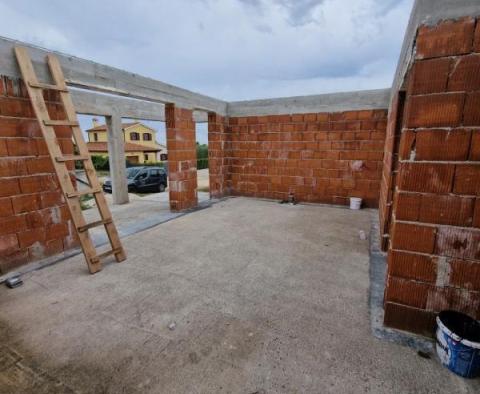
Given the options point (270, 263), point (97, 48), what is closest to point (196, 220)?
point (270, 263)

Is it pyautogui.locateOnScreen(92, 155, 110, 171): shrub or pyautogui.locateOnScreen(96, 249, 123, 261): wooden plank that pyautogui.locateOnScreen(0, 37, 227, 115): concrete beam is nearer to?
pyautogui.locateOnScreen(96, 249, 123, 261): wooden plank

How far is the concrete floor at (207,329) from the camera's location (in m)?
1.35

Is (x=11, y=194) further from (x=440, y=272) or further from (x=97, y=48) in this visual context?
(x=97, y=48)

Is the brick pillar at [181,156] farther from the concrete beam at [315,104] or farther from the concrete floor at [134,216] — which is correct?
the concrete beam at [315,104]

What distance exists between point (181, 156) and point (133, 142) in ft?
89.7

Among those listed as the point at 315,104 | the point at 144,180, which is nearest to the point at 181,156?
the point at 315,104

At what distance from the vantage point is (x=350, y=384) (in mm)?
1315

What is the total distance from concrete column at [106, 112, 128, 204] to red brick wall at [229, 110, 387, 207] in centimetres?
281

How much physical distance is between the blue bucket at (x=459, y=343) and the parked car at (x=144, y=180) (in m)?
8.94

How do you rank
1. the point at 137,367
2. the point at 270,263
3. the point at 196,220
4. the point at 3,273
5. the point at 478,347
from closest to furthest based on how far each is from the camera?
the point at 478,347 < the point at 137,367 < the point at 3,273 < the point at 270,263 < the point at 196,220

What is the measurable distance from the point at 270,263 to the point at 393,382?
1.57m

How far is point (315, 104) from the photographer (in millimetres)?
5359

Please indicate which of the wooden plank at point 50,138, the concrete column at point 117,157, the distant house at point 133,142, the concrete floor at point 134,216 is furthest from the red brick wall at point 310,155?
the distant house at point 133,142

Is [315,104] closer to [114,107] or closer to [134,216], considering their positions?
[134,216]
